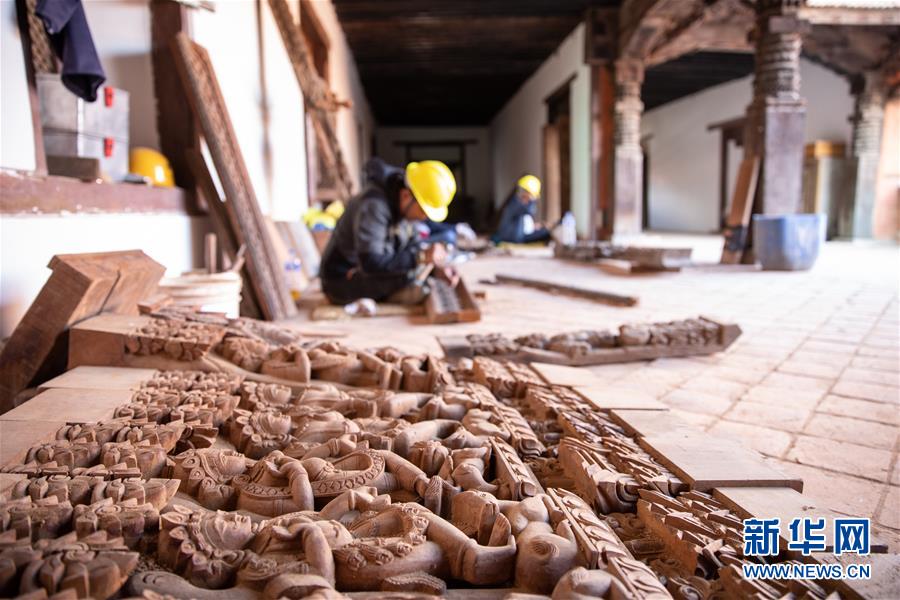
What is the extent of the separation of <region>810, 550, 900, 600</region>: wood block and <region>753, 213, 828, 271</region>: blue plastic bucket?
22.9 feet

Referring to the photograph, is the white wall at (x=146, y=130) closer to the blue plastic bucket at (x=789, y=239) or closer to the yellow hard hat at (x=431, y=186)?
the yellow hard hat at (x=431, y=186)

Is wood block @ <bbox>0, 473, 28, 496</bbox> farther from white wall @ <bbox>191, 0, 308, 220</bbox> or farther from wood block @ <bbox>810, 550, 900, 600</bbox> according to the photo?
white wall @ <bbox>191, 0, 308, 220</bbox>

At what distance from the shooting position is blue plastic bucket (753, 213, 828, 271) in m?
7.51

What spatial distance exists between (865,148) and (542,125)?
7.01 m

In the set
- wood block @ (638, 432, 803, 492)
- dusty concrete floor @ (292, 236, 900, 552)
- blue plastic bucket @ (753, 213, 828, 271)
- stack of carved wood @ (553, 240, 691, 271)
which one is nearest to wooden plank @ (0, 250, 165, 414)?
dusty concrete floor @ (292, 236, 900, 552)

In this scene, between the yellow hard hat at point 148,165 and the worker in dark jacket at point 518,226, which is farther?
Answer: the worker in dark jacket at point 518,226

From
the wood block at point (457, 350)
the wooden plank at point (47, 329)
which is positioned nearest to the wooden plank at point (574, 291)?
the wood block at point (457, 350)

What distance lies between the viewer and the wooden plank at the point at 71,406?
1965mm

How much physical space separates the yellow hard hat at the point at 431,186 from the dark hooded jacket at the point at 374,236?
0.23 metres

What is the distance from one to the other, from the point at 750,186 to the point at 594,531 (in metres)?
7.74

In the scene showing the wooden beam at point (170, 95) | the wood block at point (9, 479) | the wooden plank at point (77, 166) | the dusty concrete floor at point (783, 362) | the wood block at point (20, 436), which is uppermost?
the wooden beam at point (170, 95)

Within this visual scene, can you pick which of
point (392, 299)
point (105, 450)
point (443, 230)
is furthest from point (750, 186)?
point (105, 450)

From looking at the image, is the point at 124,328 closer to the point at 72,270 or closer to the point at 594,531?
the point at 72,270

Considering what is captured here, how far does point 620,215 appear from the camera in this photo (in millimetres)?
11203
